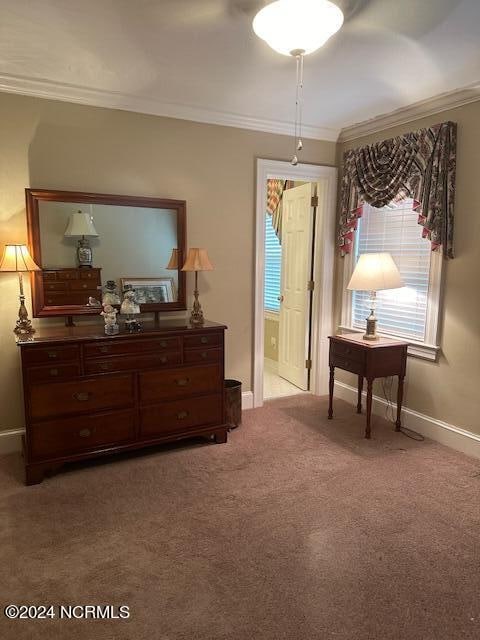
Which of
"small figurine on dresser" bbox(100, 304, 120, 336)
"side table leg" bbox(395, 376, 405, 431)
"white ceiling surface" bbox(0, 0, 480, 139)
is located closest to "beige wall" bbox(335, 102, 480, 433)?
"side table leg" bbox(395, 376, 405, 431)

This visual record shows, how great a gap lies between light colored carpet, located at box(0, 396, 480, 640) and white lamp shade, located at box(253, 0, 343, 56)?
244cm

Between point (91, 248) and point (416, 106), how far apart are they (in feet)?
8.75

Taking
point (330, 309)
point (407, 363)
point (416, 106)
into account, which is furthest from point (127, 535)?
point (416, 106)

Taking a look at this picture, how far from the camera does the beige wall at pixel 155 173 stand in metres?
3.00

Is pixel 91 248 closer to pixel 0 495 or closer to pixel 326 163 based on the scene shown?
pixel 0 495

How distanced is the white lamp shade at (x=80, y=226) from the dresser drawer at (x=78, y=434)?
131 centimetres

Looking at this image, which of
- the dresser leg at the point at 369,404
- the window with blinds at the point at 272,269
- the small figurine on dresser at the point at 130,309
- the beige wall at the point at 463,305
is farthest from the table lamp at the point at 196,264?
the window with blinds at the point at 272,269

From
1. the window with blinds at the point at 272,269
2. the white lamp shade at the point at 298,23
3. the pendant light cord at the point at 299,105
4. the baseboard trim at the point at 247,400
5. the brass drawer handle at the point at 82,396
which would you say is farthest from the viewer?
the window with blinds at the point at 272,269

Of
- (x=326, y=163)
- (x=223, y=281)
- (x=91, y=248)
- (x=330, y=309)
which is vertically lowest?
(x=330, y=309)

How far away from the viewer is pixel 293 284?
4688 mm

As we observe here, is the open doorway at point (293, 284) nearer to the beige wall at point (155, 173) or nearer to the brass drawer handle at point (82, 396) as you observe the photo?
the beige wall at point (155, 173)

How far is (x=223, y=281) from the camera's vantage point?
12.4 feet

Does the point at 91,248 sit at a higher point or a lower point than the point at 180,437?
higher

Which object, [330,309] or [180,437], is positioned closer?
[180,437]
